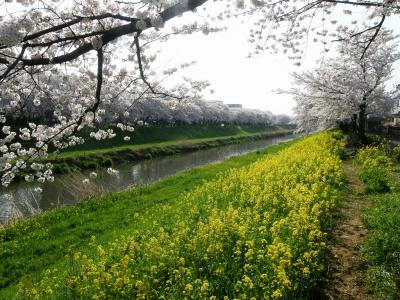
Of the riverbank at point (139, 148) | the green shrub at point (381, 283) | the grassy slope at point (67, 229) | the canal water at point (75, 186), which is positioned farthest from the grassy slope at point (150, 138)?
the green shrub at point (381, 283)

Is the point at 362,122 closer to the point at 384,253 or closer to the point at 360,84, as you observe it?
the point at 360,84

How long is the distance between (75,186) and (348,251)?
1409 cm

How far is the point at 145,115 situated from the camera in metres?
68.6

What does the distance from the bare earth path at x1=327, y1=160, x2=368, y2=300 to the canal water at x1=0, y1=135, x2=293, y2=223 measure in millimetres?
7547

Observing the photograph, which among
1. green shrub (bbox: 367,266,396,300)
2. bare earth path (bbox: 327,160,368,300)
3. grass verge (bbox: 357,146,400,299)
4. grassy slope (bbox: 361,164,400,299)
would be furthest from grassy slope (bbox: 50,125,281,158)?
green shrub (bbox: 367,266,396,300)

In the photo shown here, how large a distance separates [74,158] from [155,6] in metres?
30.6

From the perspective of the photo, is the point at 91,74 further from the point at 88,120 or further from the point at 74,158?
the point at 74,158

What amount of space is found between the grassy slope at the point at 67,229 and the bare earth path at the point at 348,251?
4.37 m

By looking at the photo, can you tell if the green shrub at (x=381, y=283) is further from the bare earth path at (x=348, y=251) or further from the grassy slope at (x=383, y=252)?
the bare earth path at (x=348, y=251)

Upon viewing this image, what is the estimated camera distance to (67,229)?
→ 41.4ft

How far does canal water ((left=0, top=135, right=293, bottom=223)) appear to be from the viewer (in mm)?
17925

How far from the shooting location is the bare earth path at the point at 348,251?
6.03m

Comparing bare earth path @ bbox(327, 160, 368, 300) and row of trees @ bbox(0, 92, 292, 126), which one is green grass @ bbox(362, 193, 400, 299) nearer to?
bare earth path @ bbox(327, 160, 368, 300)

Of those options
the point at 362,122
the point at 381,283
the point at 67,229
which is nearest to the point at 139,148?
the point at 362,122
